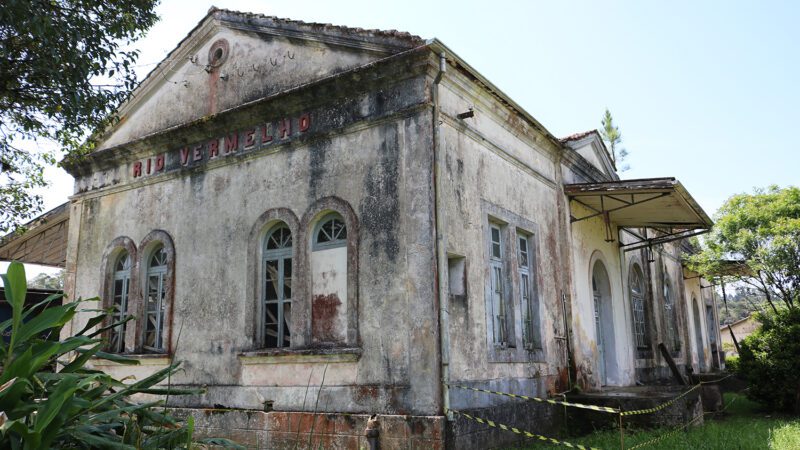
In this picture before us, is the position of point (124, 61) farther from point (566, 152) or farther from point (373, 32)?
point (566, 152)

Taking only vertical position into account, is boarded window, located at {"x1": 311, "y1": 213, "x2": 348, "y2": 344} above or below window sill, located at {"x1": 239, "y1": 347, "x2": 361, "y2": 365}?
above

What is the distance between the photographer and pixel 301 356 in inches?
326

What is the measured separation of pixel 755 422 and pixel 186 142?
10644 mm

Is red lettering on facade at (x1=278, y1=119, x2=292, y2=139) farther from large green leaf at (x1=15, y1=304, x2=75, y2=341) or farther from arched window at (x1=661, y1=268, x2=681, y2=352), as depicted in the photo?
arched window at (x1=661, y1=268, x2=681, y2=352)

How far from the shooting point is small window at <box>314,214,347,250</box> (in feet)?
28.0

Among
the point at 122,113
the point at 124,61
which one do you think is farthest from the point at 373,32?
the point at 122,113

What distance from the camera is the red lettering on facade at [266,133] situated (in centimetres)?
948

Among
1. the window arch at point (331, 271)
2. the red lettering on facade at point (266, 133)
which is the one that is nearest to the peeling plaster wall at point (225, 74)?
the red lettering on facade at point (266, 133)

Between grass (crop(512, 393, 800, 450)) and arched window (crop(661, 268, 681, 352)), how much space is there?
6.67m

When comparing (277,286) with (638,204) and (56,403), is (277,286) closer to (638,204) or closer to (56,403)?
(56,403)

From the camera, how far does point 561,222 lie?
11555 mm

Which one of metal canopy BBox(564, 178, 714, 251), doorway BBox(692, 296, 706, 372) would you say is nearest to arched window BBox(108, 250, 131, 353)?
metal canopy BBox(564, 178, 714, 251)

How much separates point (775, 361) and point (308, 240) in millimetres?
9365

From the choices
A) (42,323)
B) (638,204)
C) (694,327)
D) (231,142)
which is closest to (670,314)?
(694,327)
